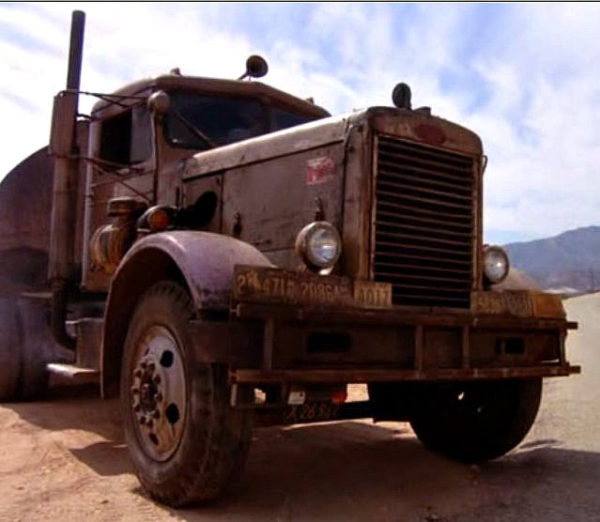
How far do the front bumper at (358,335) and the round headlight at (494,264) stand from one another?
0.77ft

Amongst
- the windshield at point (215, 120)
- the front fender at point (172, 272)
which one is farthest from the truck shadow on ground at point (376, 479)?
the windshield at point (215, 120)

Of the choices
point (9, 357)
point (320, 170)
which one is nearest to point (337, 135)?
point (320, 170)

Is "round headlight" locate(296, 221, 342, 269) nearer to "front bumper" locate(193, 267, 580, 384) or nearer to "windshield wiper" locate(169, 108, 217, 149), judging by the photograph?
"front bumper" locate(193, 267, 580, 384)

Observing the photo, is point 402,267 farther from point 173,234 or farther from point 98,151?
point 98,151

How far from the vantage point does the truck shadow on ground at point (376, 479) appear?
14.2 feet

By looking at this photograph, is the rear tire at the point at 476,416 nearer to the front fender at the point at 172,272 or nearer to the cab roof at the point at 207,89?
the front fender at the point at 172,272

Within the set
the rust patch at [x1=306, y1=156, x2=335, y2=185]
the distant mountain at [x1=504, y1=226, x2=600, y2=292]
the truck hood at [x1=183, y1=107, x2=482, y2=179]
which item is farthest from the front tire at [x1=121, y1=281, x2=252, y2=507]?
the distant mountain at [x1=504, y1=226, x2=600, y2=292]

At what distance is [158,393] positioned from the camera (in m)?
4.57

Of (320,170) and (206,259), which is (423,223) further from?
(206,259)

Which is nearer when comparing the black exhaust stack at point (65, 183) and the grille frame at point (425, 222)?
the grille frame at point (425, 222)

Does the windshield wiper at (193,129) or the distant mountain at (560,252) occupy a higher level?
the distant mountain at (560,252)


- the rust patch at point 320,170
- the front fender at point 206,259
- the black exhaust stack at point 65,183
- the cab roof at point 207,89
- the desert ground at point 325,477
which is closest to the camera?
the front fender at point 206,259

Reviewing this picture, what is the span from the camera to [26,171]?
8992 millimetres

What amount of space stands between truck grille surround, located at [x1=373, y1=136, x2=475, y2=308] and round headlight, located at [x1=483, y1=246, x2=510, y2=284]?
27 centimetres
